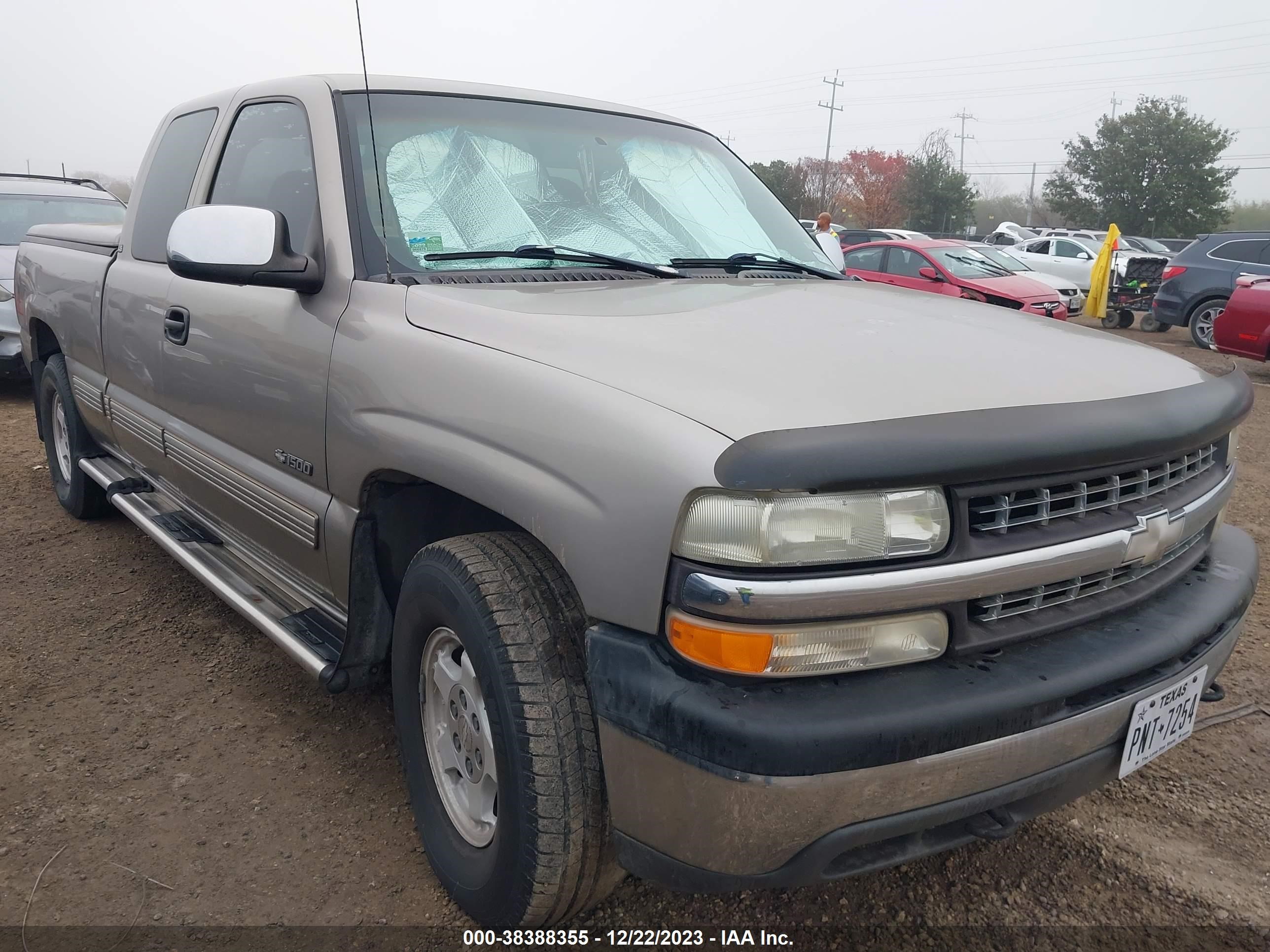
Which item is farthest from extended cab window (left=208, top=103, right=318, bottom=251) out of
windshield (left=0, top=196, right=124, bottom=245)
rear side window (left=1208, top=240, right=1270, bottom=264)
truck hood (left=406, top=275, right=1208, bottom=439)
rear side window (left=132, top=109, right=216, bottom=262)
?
rear side window (left=1208, top=240, right=1270, bottom=264)

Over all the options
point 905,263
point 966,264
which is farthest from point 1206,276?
point 905,263

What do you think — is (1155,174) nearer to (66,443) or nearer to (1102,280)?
(1102,280)

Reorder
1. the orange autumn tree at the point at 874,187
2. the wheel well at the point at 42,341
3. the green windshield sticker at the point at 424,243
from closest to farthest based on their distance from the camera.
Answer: the green windshield sticker at the point at 424,243
the wheel well at the point at 42,341
the orange autumn tree at the point at 874,187

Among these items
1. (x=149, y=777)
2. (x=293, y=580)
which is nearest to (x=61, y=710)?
(x=149, y=777)

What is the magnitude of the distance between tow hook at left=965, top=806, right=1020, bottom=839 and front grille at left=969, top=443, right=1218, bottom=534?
0.51 metres

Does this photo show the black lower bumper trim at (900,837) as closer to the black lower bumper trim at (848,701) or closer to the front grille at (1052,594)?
the black lower bumper trim at (848,701)

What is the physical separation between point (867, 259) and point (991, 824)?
1291 cm

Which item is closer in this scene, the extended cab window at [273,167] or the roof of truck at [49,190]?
the extended cab window at [273,167]

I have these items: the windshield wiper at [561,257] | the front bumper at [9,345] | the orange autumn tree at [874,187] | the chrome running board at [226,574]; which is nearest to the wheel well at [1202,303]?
the windshield wiper at [561,257]

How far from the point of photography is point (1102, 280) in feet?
49.9

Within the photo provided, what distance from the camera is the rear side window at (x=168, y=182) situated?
3.31 meters

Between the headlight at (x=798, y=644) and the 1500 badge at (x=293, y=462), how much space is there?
1.27m

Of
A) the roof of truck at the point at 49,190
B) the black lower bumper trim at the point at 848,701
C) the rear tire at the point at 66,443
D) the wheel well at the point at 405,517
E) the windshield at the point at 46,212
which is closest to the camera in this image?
the black lower bumper trim at the point at 848,701

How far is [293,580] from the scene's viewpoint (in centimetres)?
272
